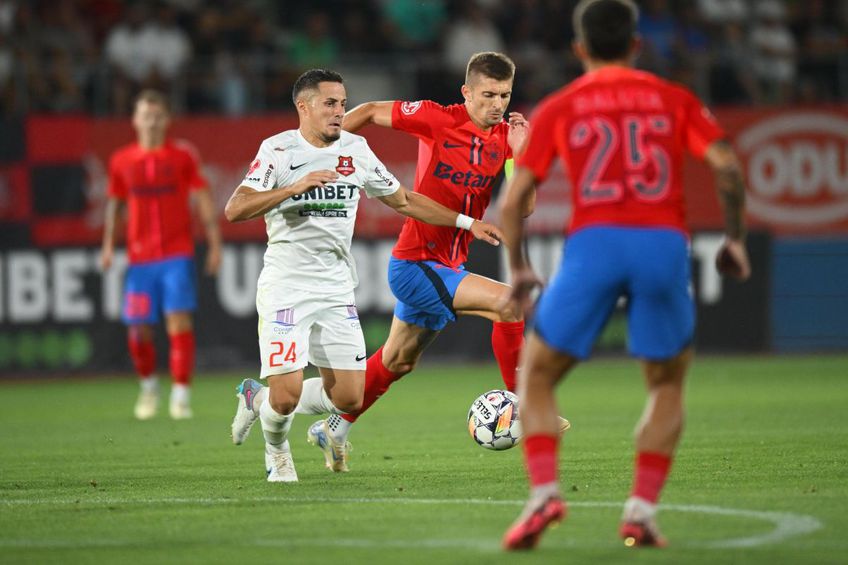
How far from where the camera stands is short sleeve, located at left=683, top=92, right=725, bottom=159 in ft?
18.7

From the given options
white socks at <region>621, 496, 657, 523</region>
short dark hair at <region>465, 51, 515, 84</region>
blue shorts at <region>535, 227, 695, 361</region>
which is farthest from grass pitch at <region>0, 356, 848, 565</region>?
short dark hair at <region>465, 51, 515, 84</region>

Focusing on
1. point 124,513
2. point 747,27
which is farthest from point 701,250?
point 124,513

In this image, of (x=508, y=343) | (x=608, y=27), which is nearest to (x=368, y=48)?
(x=508, y=343)

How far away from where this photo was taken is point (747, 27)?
21125mm

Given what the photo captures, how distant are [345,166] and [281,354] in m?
1.14

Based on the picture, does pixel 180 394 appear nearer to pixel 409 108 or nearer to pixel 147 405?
pixel 147 405

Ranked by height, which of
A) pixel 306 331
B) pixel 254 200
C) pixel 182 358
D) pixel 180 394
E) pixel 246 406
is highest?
pixel 254 200

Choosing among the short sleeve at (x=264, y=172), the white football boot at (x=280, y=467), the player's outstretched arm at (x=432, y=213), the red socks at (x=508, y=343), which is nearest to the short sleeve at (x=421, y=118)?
the player's outstretched arm at (x=432, y=213)

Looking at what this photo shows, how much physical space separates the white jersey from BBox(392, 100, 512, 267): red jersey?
3.35 ft

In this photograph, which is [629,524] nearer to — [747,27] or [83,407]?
[83,407]

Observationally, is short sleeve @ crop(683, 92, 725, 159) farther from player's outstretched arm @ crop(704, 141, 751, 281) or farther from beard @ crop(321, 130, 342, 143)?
beard @ crop(321, 130, 342, 143)

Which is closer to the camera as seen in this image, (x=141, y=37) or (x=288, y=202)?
(x=288, y=202)

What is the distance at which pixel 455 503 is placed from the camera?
7.08m

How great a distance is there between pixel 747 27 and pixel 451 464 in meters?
13.8
